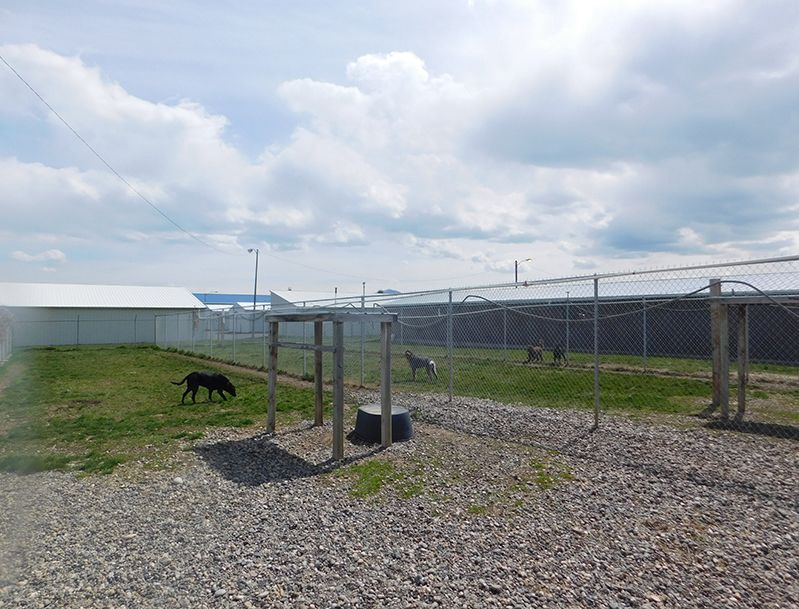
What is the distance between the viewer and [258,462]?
6.37 m

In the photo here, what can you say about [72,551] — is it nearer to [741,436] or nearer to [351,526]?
[351,526]

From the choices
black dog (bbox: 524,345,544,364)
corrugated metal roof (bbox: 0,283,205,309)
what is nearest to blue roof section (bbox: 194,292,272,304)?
corrugated metal roof (bbox: 0,283,205,309)

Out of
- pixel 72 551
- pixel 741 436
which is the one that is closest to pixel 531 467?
pixel 741 436

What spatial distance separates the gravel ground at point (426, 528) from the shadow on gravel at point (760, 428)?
0.46 m

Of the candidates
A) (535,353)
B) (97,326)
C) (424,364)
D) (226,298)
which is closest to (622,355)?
(535,353)

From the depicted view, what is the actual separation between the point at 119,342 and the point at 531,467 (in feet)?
111

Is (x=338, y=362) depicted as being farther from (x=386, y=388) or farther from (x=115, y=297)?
(x=115, y=297)

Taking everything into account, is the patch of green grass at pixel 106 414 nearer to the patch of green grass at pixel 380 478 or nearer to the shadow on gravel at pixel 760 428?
the patch of green grass at pixel 380 478

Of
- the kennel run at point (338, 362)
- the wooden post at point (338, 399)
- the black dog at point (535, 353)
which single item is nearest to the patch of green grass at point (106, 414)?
the kennel run at point (338, 362)

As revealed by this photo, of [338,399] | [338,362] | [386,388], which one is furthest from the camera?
[386,388]

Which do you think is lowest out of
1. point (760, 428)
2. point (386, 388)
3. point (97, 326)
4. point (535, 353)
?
point (760, 428)

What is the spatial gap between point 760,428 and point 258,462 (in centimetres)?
682

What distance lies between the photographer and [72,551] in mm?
3938

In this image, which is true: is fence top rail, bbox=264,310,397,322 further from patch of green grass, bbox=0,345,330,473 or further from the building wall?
the building wall
